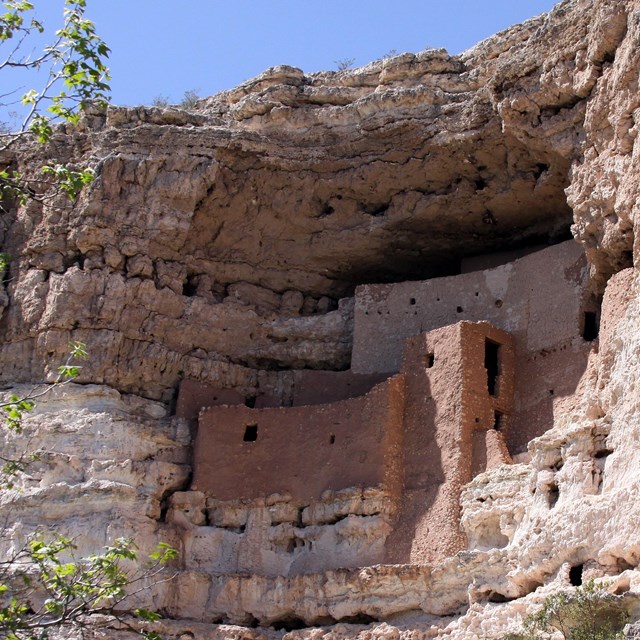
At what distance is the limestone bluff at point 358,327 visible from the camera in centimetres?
1619

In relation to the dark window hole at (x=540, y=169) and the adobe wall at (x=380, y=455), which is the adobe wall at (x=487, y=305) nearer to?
the adobe wall at (x=380, y=455)

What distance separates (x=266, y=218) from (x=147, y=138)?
2.23m

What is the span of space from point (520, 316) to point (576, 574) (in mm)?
5203

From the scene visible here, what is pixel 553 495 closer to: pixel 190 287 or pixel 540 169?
pixel 540 169

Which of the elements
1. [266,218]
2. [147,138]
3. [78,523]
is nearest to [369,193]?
[266,218]

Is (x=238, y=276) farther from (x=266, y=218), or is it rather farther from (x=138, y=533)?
(x=138, y=533)

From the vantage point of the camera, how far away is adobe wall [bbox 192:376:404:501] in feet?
58.7

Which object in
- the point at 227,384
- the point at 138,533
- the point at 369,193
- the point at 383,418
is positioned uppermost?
the point at 369,193

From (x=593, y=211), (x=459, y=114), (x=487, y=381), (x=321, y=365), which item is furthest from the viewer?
(x=321, y=365)

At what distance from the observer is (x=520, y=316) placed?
18.7 m

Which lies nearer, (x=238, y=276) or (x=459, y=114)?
(x=459, y=114)

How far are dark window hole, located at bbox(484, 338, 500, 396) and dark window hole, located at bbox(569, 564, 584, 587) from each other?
412 cm

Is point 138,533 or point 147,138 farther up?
point 147,138

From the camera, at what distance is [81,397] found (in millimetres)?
19469
